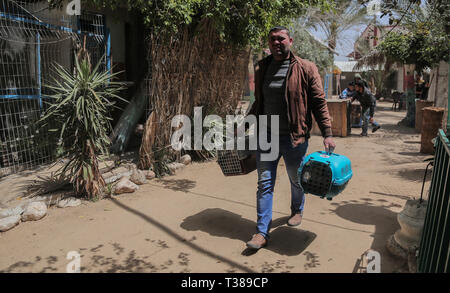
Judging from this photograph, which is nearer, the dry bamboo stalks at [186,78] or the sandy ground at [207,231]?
the sandy ground at [207,231]

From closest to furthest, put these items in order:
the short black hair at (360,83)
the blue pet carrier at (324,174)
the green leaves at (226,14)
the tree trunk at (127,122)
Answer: the blue pet carrier at (324,174)
the green leaves at (226,14)
the tree trunk at (127,122)
the short black hair at (360,83)

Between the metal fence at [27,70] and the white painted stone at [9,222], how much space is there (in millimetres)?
1513

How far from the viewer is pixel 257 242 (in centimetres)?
365

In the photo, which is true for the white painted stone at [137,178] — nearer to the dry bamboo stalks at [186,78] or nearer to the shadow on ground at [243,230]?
the dry bamboo stalks at [186,78]

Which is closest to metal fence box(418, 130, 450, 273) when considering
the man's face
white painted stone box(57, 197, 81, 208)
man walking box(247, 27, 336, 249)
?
man walking box(247, 27, 336, 249)

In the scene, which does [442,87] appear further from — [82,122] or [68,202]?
[68,202]

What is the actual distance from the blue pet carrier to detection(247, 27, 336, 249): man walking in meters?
0.24

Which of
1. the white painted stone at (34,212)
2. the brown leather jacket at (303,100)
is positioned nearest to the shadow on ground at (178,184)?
the white painted stone at (34,212)

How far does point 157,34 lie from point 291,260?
4128 mm

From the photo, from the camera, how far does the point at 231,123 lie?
8039mm

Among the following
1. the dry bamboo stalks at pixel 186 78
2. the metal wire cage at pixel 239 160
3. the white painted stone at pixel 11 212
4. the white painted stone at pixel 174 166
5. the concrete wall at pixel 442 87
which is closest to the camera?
the metal wire cage at pixel 239 160

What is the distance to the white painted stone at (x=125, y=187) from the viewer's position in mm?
5424

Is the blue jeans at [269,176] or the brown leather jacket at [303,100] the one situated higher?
the brown leather jacket at [303,100]
